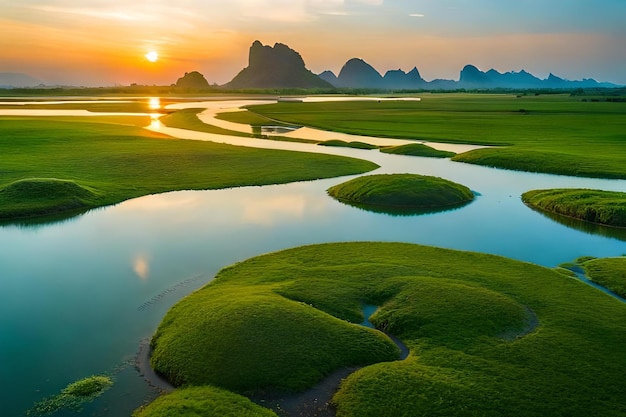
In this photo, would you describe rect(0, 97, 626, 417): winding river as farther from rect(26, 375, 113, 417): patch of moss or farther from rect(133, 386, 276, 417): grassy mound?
rect(133, 386, 276, 417): grassy mound

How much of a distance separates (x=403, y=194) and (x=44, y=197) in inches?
1271

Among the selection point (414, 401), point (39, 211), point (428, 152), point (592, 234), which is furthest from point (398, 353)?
point (428, 152)

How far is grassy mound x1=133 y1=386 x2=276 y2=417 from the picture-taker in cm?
1485

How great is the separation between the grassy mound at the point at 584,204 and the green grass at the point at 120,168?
22.2 meters

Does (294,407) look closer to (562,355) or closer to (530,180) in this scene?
(562,355)

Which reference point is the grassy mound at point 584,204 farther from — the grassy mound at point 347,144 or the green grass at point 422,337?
the grassy mound at point 347,144

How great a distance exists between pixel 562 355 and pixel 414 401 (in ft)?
21.2

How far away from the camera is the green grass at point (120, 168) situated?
1699 inches

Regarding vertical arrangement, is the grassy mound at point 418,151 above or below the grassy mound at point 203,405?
above

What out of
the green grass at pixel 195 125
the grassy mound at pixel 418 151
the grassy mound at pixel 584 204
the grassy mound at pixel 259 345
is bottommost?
the grassy mound at pixel 259 345

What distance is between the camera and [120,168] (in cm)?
5912

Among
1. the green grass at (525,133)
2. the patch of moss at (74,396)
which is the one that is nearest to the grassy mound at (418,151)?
the green grass at (525,133)

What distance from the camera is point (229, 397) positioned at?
51.4ft

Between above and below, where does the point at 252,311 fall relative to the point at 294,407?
above
